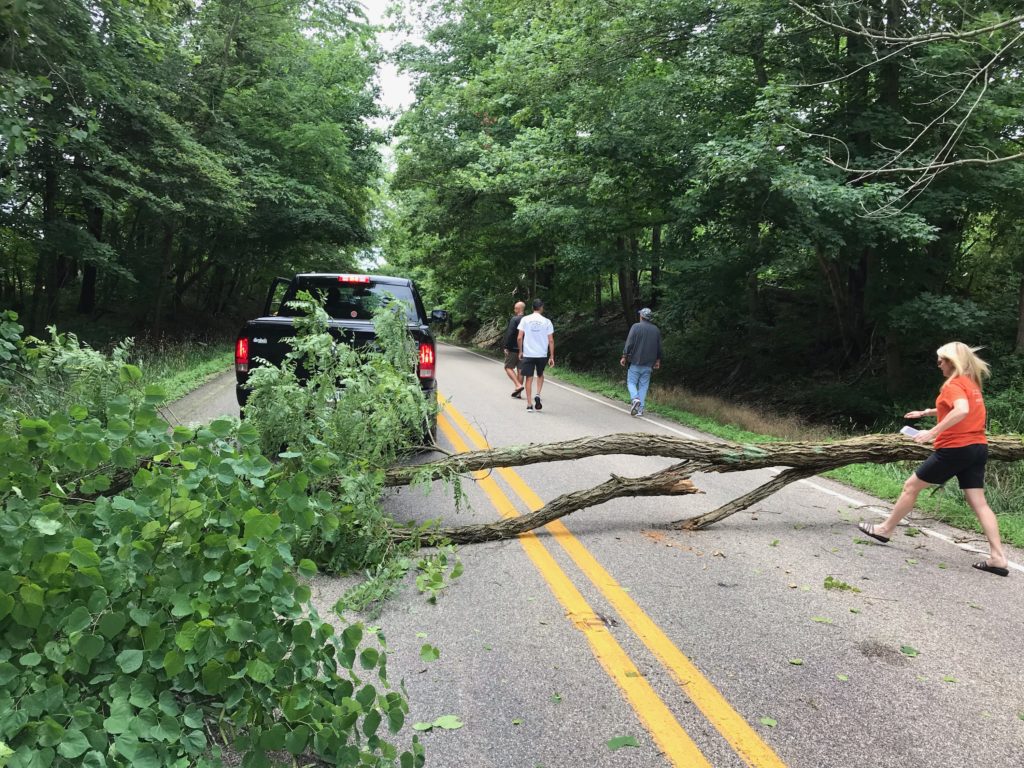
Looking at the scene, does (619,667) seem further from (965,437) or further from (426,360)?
(426,360)

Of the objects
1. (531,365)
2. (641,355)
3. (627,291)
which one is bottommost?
(531,365)

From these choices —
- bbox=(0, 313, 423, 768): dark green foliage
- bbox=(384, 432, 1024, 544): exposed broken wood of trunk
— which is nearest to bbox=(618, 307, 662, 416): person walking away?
bbox=(384, 432, 1024, 544): exposed broken wood of trunk

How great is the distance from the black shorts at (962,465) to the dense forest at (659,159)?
4367mm

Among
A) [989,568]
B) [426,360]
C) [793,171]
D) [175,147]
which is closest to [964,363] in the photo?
[989,568]

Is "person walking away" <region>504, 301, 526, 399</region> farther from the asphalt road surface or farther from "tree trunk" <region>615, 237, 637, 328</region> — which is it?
the asphalt road surface

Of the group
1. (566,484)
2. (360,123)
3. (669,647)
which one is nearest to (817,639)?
(669,647)

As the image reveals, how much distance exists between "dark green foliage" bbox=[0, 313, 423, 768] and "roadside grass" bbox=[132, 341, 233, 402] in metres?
7.22

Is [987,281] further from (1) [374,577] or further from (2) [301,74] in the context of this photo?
(2) [301,74]

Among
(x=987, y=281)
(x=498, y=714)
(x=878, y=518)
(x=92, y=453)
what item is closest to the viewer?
(x=92, y=453)

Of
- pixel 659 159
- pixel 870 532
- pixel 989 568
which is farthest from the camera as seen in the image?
pixel 659 159

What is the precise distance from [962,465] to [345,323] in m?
5.38

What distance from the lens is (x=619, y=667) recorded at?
127 inches

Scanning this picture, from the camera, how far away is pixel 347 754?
2.10 m

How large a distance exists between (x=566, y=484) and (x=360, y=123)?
2455 centimetres
